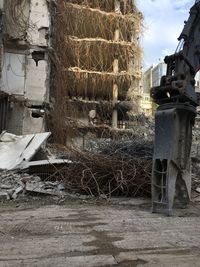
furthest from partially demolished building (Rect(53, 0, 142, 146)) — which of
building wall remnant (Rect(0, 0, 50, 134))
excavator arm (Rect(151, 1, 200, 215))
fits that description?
excavator arm (Rect(151, 1, 200, 215))

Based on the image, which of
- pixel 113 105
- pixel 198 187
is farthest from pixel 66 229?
pixel 113 105

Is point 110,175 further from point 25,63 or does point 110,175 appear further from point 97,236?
point 25,63

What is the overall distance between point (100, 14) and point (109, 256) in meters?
23.0

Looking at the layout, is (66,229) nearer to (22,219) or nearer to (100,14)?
(22,219)

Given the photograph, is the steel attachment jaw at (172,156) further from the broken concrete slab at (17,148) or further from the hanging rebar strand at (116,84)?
the hanging rebar strand at (116,84)

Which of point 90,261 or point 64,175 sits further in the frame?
point 64,175

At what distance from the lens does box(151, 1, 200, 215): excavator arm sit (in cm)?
682

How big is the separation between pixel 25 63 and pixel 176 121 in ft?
34.3

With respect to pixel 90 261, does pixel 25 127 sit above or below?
above

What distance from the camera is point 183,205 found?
7.26 meters

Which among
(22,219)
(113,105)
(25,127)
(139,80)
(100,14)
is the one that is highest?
(100,14)

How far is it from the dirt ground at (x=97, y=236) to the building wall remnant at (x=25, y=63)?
→ 8304 millimetres

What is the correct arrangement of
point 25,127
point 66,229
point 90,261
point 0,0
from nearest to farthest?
point 90,261 < point 66,229 < point 0,0 < point 25,127

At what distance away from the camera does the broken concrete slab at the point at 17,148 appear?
10.7 m
